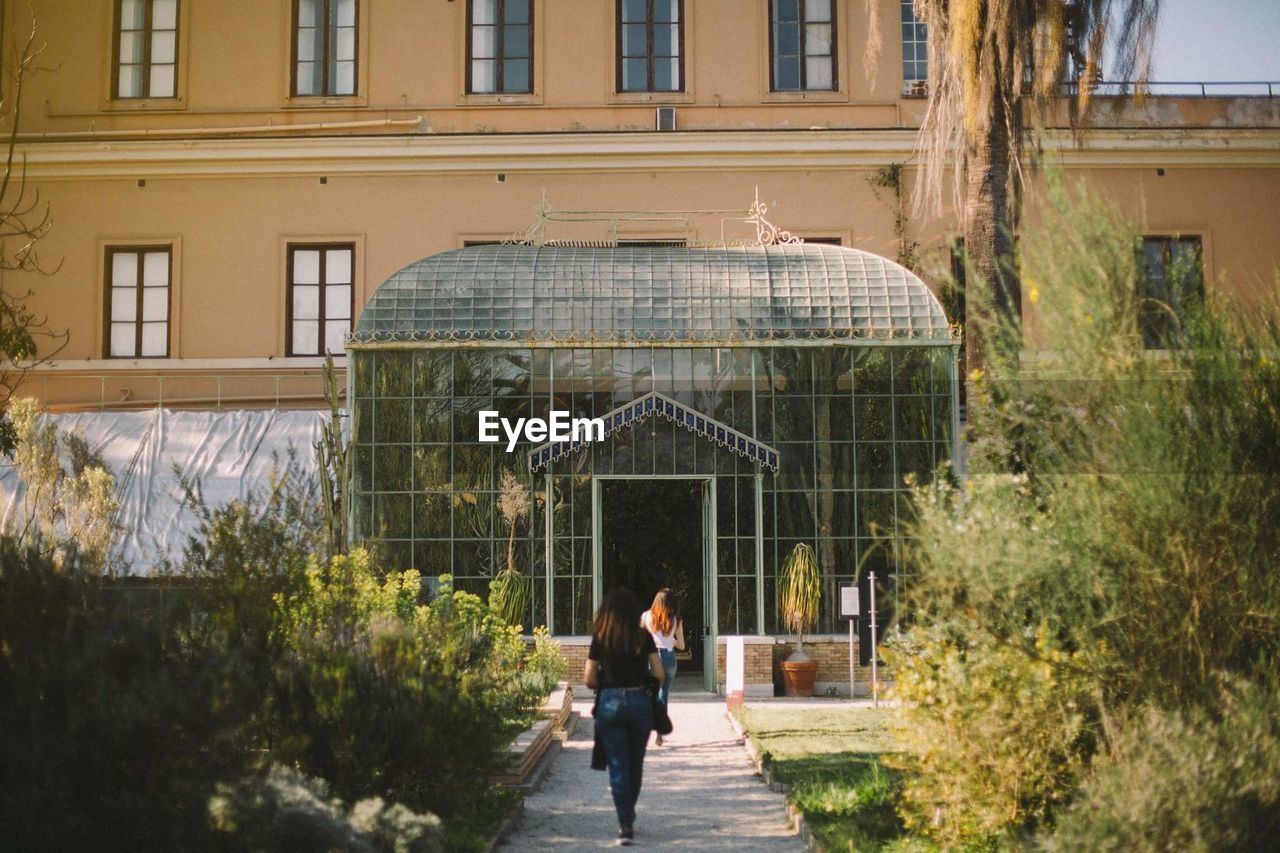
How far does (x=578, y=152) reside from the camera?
23625 mm

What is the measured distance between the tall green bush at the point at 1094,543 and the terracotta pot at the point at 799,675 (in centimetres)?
1003

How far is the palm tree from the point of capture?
15.1 m

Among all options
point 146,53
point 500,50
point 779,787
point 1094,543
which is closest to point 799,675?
point 779,787

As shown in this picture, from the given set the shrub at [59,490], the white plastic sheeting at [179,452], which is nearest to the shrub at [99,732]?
the shrub at [59,490]

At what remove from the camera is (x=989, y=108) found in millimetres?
15250

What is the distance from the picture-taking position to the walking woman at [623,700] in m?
8.95

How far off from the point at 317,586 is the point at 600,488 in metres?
10.4

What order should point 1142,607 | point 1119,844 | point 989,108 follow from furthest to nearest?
point 989,108 → point 1142,607 → point 1119,844

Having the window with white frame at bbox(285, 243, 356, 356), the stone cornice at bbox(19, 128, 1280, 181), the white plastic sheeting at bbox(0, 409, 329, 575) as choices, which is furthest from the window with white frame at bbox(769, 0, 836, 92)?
the white plastic sheeting at bbox(0, 409, 329, 575)

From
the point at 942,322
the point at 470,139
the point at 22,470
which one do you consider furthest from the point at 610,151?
the point at 22,470

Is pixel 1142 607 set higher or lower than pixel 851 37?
lower

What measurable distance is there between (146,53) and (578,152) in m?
8.33

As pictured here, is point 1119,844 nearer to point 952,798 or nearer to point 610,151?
point 952,798

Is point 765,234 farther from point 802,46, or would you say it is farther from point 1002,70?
point 1002,70
